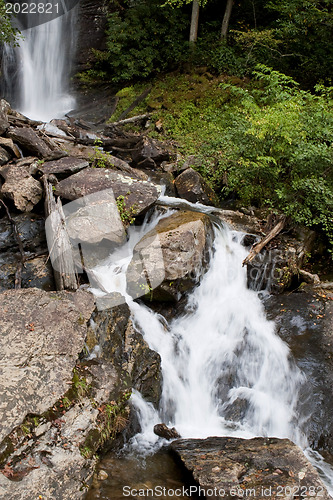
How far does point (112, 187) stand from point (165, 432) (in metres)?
4.71

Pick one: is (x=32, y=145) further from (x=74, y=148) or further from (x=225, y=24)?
(x=225, y=24)

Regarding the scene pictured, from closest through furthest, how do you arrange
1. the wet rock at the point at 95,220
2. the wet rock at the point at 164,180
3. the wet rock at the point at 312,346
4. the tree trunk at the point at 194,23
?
the wet rock at the point at 312,346
the wet rock at the point at 95,220
the wet rock at the point at 164,180
the tree trunk at the point at 194,23

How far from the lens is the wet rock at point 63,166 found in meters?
7.19

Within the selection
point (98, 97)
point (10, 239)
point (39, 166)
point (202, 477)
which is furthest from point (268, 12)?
point (202, 477)

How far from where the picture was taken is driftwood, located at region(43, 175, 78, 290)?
5.39 m

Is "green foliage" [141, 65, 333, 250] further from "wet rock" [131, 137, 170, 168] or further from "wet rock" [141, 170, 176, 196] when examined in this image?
"wet rock" [131, 137, 170, 168]

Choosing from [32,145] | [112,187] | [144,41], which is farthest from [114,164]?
[144,41]

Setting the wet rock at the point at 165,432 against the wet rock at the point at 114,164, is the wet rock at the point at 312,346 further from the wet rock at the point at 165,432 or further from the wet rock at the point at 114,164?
the wet rock at the point at 114,164

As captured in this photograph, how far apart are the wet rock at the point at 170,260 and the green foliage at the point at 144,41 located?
10.4m

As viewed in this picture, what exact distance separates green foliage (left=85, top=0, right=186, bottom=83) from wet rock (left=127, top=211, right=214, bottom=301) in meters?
10.4

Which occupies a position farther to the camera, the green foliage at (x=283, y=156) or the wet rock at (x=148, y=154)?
the wet rock at (x=148, y=154)

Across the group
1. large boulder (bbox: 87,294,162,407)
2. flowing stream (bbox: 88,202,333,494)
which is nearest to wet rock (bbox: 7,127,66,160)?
flowing stream (bbox: 88,202,333,494)

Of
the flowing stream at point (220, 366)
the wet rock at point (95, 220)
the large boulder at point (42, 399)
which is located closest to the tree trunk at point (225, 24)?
the wet rock at point (95, 220)

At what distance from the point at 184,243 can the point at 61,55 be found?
13184 millimetres
